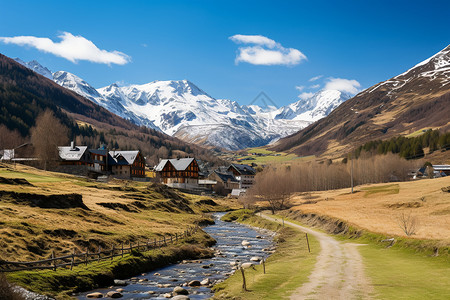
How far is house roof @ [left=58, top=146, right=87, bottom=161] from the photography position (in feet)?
490

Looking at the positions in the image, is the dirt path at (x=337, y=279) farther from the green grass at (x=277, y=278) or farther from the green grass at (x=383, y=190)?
the green grass at (x=383, y=190)

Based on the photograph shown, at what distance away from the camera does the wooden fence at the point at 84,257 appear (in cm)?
3703

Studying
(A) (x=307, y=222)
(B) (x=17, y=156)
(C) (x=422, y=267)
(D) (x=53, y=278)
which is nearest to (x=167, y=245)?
(D) (x=53, y=278)

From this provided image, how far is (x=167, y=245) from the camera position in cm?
6131

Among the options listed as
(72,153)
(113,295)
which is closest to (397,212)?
(113,295)

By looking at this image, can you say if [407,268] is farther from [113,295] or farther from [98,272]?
[98,272]

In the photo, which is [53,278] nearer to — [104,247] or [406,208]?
[104,247]

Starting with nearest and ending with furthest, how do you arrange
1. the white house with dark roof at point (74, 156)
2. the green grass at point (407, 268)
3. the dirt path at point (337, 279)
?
the green grass at point (407, 268)
the dirt path at point (337, 279)
the white house with dark roof at point (74, 156)

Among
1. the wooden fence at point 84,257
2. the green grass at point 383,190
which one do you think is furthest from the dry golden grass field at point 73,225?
the green grass at point 383,190

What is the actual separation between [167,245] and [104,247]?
11.4 meters

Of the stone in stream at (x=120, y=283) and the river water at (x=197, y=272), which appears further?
the stone in stream at (x=120, y=283)

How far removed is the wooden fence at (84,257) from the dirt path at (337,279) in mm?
23472

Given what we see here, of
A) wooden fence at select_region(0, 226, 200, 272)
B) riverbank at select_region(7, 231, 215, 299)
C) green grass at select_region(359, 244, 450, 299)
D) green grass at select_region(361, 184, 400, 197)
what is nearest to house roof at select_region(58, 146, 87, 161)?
wooden fence at select_region(0, 226, 200, 272)

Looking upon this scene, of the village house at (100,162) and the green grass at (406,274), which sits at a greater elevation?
the village house at (100,162)
